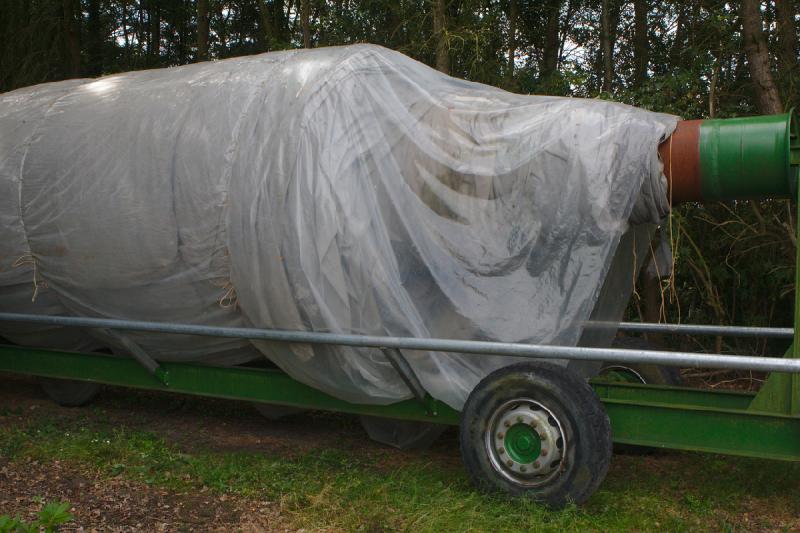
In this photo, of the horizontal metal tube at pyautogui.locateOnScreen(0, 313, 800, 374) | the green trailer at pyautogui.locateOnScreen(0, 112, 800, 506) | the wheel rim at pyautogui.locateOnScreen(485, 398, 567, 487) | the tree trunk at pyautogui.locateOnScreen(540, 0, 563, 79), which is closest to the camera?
the horizontal metal tube at pyautogui.locateOnScreen(0, 313, 800, 374)

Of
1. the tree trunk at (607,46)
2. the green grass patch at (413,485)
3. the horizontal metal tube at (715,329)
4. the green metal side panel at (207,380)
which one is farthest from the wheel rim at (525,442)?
the tree trunk at (607,46)

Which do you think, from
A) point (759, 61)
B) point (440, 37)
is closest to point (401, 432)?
point (759, 61)

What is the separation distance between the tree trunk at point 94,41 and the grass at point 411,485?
12.3 metres

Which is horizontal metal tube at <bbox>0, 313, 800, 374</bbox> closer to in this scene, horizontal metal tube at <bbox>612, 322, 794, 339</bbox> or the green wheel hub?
the green wheel hub

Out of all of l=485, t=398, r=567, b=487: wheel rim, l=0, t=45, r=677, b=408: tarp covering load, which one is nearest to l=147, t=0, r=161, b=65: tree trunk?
l=0, t=45, r=677, b=408: tarp covering load

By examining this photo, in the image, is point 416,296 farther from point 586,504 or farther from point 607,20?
point 607,20

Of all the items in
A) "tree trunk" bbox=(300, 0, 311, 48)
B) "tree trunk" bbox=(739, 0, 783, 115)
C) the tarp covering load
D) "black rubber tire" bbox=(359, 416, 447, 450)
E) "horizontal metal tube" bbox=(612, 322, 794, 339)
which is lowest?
"black rubber tire" bbox=(359, 416, 447, 450)

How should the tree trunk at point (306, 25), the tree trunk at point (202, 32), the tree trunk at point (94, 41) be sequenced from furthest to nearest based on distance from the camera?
the tree trunk at point (94, 41)
the tree trunk at point (202, 32)
the tree trunk at point (306, 25)

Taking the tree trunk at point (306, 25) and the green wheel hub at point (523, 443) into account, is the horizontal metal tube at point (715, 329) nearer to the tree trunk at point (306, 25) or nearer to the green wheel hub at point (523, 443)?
the green wheel hub at point (523, 443)

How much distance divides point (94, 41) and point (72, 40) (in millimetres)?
2506

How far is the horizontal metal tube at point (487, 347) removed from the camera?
179 inches

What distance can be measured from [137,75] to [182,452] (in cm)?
324

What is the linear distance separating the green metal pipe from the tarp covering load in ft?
0.54

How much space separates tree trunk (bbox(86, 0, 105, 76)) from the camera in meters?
17.6
